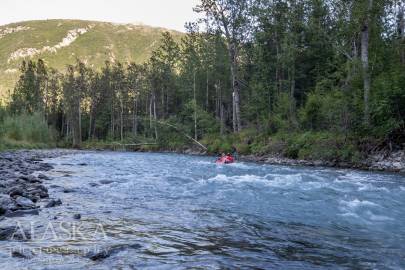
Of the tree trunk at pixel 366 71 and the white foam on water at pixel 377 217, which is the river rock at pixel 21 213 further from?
the tree trunk at pixel 366 71

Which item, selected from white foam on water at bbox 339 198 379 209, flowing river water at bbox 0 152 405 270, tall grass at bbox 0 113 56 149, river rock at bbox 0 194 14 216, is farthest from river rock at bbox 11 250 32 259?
tall grass at bbox 0 113 56 149

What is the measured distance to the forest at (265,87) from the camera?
25625 millimetres

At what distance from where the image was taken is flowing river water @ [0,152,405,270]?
19.4ft

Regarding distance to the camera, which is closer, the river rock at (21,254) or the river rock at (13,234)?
the river rock at (21,254)

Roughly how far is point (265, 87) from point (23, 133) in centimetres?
2967

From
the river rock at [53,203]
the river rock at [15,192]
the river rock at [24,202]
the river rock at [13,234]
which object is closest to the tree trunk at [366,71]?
the river rock at [53,203]

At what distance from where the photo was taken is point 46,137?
56.8m

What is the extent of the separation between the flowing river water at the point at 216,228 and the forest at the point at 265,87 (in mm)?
12375

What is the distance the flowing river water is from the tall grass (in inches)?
1334

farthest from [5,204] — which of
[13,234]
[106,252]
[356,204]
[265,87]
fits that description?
[265,87]

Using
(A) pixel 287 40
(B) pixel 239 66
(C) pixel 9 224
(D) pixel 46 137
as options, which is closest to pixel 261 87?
(A) pixel 287 40

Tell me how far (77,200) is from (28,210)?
2.17 meters

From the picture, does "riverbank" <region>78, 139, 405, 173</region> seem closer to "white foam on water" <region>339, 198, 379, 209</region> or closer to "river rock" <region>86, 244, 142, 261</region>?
"white foam on water" <region>339, 198, 379, 209</region>

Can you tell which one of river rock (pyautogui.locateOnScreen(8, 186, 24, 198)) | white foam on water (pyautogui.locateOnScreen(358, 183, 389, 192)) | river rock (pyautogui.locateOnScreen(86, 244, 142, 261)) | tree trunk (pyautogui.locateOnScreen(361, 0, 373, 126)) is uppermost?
tree trunk (pyautogui.locateOnScreen(361, 0, 373, 126))
